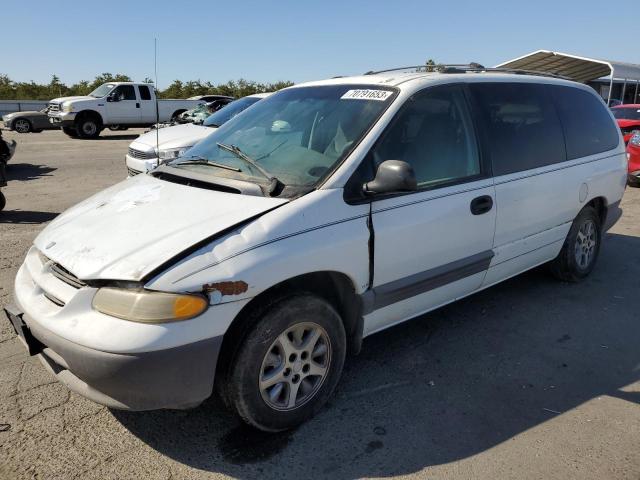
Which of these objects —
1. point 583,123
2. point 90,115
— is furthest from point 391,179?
point 90,115

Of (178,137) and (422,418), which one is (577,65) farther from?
(422,418)

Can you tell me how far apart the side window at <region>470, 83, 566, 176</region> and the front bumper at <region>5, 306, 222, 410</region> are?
241cm

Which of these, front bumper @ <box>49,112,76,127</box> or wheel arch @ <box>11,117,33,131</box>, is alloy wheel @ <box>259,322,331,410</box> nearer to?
front bumper @ <box>49,112,76,127</box>

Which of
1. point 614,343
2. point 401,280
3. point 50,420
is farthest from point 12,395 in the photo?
point 614,343

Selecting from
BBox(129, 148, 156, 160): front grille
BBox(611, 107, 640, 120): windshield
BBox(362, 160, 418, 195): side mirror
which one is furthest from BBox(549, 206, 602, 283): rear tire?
BBox(611, 107, 640, 120): windshield

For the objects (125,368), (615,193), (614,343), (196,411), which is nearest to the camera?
(125,368)

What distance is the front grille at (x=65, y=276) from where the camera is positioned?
249cm

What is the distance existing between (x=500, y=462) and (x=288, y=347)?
3.84 ft

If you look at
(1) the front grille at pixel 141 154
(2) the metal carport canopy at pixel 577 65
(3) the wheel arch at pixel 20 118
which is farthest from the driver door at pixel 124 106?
(2) the metal carport canopy at pixel 577 65

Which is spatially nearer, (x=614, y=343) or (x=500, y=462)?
(x=500, y=462)

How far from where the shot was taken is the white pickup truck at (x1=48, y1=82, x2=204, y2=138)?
63.2ft

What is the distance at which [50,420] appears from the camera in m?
→ 2.85

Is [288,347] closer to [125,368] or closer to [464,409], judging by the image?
[125,368]

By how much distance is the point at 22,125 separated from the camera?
20.1 meters
